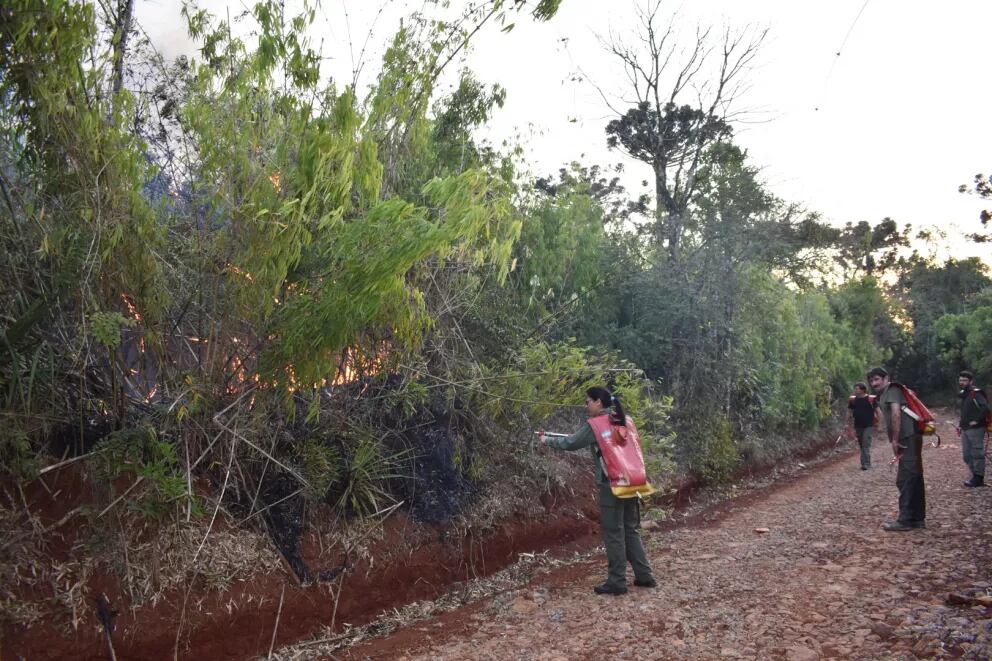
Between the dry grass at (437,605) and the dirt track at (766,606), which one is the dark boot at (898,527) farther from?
the dry grass at (437,605)

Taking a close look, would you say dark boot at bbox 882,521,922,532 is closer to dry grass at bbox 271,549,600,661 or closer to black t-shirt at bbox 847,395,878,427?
dry grass at bbox 271,549,600,661

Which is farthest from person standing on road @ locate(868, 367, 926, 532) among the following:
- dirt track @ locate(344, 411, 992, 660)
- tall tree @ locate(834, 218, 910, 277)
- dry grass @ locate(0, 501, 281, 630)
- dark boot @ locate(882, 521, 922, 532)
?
tall tree @ locate(834, 218, 910, 277)

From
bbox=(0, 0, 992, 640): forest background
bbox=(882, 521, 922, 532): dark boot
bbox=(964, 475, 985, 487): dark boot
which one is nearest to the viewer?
bbox=(0, 0, 992, 640): forest background

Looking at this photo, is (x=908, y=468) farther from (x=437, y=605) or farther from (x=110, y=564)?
(x=110, y=564)

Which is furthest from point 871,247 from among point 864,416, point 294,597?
point 294,597

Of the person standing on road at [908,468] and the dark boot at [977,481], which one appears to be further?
the dark boot at [977,481]

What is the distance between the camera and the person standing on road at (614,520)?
20.2ft

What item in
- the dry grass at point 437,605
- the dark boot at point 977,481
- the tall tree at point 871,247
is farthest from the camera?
the tall tree at point 871,247

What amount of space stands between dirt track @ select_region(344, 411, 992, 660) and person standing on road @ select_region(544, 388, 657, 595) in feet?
0.53

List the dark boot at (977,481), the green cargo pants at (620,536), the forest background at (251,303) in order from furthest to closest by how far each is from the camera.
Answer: the dark boot at (977,481) < the green cargo pants at (620,536) < the forest background at (251,303)

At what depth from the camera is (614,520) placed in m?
6.18

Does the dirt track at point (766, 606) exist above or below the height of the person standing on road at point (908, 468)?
below

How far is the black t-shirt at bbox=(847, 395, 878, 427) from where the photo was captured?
1405 cm

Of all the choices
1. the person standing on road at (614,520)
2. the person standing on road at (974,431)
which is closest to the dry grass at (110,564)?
the person standing on road at (614,520)
